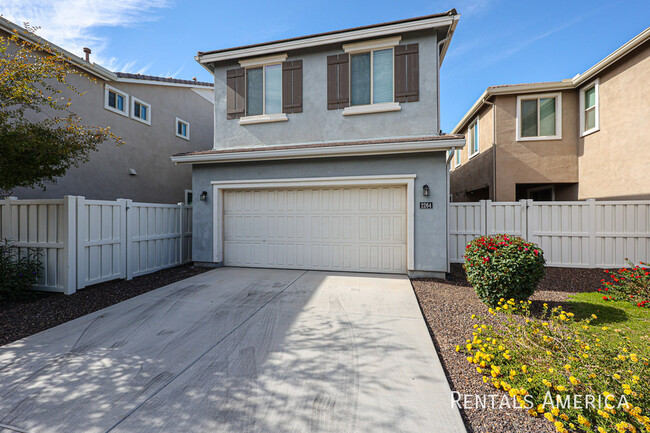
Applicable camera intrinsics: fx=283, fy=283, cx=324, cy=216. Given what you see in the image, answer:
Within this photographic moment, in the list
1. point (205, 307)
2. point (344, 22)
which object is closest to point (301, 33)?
point (344, 22)

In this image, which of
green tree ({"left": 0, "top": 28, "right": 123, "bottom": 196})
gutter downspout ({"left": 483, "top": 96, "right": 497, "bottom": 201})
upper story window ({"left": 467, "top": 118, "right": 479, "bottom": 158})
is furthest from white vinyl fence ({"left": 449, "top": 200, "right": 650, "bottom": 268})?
green tree ({"left": 0, "top": 28, "right": 123, "bottom": 196})

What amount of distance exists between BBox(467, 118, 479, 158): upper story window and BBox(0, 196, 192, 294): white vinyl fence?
1225 cm

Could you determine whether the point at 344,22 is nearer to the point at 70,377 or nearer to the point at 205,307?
the point at 205,307

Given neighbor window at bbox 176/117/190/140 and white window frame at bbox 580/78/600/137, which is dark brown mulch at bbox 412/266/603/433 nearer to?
white window frame at bbox 580/78/600/137

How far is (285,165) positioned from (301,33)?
11.7 ft

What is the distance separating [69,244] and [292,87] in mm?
6099

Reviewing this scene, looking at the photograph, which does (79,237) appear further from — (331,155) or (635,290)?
(635,290)

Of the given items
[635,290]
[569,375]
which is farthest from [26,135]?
[635,290]

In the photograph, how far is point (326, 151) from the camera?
6742mm

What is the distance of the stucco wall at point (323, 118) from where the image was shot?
6.83 meters

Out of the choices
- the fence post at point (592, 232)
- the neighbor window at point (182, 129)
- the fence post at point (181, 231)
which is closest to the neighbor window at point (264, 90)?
the fence post at point (181, 231)

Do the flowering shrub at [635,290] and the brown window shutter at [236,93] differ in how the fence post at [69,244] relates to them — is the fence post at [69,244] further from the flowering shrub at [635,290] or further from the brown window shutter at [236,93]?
the flowering shrub at [635,290]

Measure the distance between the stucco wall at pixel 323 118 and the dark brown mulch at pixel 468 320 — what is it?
375cm

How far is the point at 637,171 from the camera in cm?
761
